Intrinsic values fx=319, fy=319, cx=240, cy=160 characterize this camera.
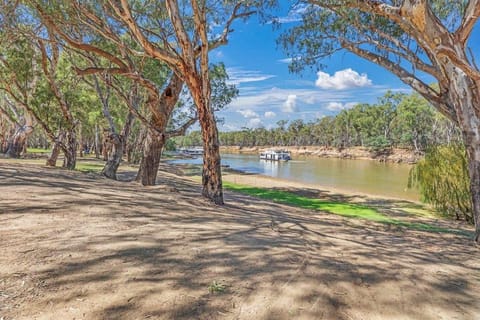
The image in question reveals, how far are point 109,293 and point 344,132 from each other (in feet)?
230

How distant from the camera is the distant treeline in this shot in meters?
45.0

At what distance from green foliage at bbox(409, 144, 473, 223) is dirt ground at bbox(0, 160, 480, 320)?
19.6 feet

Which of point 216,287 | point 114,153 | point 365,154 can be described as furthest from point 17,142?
point 365,154

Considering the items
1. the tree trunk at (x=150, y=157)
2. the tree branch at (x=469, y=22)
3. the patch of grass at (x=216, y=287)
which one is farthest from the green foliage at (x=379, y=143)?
the patch of grass at (x=216, y=287)

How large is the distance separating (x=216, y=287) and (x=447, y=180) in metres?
9.38

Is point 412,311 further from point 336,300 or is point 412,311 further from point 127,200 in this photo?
point 127,200

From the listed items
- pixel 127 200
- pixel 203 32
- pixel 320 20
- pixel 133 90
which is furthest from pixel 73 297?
pixel 133 90

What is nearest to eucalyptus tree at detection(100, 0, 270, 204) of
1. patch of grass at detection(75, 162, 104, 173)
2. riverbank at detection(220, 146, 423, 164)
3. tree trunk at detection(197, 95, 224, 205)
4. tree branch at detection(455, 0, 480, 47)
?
tree trunk at detection(197, 95, 224, 205)

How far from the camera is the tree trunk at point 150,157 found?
8.34m

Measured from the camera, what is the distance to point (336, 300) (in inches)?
87.5

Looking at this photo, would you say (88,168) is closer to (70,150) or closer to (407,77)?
(70,150)

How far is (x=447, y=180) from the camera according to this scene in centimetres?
924

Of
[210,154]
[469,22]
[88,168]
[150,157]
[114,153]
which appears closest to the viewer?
[469,22]

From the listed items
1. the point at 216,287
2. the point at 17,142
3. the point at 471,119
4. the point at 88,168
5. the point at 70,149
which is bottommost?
the point at 88,168
